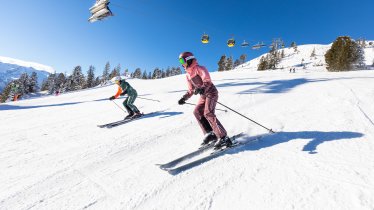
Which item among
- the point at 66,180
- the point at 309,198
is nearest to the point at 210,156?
the point at 309,198

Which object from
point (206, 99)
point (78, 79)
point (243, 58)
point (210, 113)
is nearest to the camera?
point (210, 113)

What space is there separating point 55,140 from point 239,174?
16.8ft

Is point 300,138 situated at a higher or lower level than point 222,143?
lower

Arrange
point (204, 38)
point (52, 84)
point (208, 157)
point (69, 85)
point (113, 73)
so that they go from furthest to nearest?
point (113, 73)
point (52, 84)
point (69, 85)
point (204, 38)
point (208, 157)

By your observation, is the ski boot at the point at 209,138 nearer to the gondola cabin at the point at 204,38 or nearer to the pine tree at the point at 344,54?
the gondola cabin at the point at 204,38

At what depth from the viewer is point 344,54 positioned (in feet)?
155

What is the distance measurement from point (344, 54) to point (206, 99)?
177 ft

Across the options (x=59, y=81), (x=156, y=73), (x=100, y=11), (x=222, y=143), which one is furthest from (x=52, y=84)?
(x=222, y=143)

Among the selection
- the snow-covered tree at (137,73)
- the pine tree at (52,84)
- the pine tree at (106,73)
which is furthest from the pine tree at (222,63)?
the pine tree at (52,84)

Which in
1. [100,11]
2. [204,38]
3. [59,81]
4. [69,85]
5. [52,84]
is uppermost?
[100,11]

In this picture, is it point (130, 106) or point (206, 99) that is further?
point (130, 106)

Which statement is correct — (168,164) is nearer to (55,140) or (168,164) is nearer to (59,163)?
(59,163)

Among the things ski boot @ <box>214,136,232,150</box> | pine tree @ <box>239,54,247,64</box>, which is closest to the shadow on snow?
ski boot @ <box>214,136,232,150</box>

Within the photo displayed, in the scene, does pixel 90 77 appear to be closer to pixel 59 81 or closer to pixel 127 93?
pixel 59 81
